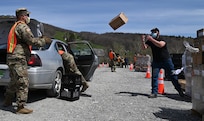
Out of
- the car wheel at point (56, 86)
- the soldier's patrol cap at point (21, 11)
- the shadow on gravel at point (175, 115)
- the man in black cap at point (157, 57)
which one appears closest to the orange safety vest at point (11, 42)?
the soldier's patrol cap at point (21, 11)

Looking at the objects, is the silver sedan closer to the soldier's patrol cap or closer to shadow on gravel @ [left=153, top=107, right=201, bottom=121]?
the soldier's patrol cap

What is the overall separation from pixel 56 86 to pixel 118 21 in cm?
296

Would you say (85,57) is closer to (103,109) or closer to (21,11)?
(103,109)

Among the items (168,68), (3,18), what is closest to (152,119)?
(168,68)

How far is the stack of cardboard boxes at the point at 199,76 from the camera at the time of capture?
592 centimetres

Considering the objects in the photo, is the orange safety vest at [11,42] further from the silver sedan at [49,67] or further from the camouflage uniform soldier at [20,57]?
the silver sedan at [49,67]

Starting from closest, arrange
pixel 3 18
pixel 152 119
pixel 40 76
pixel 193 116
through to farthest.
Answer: pixel 152 119 → pixel 193 116 → pixel 40 76 → pixel 3 18

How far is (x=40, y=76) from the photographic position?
22.2ft

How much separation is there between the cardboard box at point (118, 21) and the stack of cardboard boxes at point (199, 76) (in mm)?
Answer: 3234

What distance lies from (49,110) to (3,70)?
1.34 m

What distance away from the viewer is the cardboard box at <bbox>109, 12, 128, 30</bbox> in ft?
30.4

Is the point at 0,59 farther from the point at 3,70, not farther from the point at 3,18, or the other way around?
the point at 3,18

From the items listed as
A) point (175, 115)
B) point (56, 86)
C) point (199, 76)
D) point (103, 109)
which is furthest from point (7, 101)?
point (199, 76)

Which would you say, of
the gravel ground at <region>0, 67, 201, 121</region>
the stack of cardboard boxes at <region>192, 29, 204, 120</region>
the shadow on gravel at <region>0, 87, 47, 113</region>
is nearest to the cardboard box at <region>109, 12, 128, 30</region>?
the gravel ground at <region>0, 67, 201, 121</region>
